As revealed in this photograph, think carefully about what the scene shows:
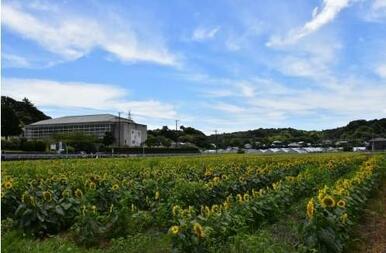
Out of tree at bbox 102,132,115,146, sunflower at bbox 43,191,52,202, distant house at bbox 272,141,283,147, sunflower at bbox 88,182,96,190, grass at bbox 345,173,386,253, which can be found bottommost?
grass at bbox 345,173,386,253

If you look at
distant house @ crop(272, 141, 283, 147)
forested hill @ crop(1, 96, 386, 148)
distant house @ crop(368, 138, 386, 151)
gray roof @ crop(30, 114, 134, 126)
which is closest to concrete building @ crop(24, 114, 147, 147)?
gray roof @ crop(30, 114, 134, 126)

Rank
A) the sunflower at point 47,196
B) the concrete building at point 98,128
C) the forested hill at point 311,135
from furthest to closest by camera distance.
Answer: the concrete building at point 98,128
the forested hill at point 311,135
the sunflower at point 47,196

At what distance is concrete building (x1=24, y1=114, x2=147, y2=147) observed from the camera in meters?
118

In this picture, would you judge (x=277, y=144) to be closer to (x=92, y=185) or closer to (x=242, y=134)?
(x=242, y=134)

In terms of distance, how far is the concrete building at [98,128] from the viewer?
11750 centimetres

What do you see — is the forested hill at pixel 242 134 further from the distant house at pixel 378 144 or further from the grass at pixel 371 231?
the grass at pixel 371 231

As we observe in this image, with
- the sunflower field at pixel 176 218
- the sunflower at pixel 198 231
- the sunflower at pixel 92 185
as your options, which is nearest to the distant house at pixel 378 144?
the sunflower field at pixel 176 218

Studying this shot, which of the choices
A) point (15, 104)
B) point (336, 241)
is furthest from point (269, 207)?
point (15, 104)

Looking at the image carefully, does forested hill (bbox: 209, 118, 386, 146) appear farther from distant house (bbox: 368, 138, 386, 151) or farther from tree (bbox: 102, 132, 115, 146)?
tree (bbox: 102, 132, 115, 146)

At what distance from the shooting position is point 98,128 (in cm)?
12138

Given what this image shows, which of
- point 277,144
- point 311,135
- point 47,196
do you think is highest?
point 311,135

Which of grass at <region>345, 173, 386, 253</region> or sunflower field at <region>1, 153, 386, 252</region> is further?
grass at <region>345, 173, 386, 253</region>

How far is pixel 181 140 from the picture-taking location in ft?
404

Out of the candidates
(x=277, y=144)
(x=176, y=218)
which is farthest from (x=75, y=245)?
(x=277, y=144)
